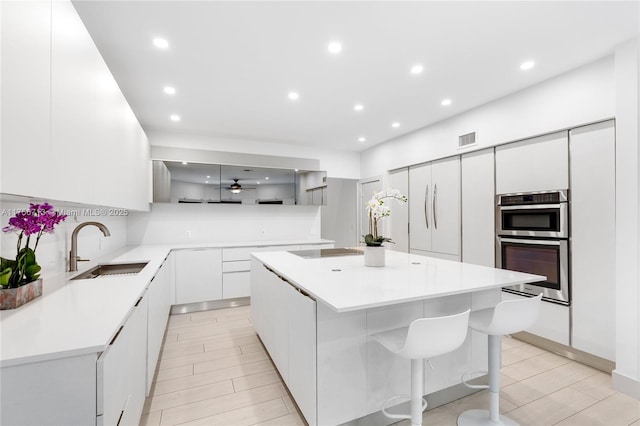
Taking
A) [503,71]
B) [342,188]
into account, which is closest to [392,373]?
[503,71]

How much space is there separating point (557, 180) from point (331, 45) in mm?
2454

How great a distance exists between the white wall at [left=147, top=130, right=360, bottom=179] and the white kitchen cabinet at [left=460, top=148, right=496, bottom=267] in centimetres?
247

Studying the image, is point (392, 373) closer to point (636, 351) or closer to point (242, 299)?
point (636, 351)

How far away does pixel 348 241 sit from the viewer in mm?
6293

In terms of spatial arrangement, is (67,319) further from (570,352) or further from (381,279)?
(570,352)

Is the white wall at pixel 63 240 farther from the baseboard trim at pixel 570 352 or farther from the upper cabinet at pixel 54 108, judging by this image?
the baseboard trim at pixel 570 352

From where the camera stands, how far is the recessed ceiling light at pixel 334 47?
2.19m

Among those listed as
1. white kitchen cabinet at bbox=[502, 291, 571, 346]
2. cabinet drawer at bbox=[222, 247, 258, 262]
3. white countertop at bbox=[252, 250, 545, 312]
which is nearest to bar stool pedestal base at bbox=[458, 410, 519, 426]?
white countertop at bbox=[252, 250, 545, 312]

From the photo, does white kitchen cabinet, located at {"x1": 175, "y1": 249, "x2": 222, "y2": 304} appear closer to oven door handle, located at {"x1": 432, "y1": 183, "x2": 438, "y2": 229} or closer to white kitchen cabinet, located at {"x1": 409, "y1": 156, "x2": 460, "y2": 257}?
white kitchen cabinet, located at {"x1": 409, "y1": 156, "x2": 460, "y2": 257}

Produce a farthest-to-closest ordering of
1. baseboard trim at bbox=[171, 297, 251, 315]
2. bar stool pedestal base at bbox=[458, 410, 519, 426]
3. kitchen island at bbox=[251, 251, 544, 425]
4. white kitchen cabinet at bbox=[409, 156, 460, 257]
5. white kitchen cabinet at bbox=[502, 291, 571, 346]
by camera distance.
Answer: baseboard trim at bbox=[171, 297, 251, 315] → white kitchen cabinet at bbox=[409, 156, 460, 257] → white kitchen cabinet at bbox=[502, 291, 571, 346] → bar stool pedestal base at bbox=[458, 410, 519, 426] → kitchen island at bbox=[251, 251, 544, 425]

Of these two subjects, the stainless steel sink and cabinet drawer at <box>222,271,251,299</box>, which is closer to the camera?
the stainless steel sink

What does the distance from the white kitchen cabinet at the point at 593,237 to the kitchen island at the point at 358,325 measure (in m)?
1.09

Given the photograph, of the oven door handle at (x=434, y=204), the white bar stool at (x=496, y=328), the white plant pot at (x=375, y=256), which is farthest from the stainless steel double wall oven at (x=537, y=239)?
the white plant pot at (x=375, y=256)

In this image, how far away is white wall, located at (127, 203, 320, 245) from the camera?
14.0 ft
